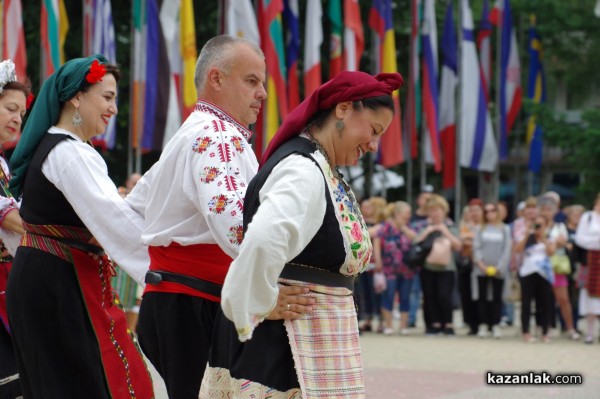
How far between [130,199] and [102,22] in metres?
13.9

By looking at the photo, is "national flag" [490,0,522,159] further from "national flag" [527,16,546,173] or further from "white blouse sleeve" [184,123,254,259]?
"white blouse sleeve" [184,123,254,259]

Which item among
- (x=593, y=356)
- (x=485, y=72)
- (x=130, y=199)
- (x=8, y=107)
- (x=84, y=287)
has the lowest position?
(x=593, y=356)

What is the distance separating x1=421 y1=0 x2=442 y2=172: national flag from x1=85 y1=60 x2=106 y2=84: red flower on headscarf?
57.4 ft

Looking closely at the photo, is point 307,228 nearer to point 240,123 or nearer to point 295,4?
point 240,123

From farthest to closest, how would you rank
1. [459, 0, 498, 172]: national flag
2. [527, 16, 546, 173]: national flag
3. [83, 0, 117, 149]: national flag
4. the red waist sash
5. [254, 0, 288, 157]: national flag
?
[527, 16, 546, 173]: national flag → [459, 0, 498, 172]: national flag → [254, 0, 288, 157]: national flag → [83, 0, 117, 149]: national flag → the red waist sash

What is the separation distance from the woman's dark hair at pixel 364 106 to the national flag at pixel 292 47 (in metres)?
16.4

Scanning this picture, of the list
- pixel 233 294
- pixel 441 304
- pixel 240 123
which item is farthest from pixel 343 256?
pixel 441 304

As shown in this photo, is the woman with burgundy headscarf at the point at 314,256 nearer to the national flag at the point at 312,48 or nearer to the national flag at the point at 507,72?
the national flag at the point at 312,48

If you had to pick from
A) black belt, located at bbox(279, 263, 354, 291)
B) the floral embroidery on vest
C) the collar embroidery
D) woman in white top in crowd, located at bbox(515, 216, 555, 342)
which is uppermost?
the collar embroidery

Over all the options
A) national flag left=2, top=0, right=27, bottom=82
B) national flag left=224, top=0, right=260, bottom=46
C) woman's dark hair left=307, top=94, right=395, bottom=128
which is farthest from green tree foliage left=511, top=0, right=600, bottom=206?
woman's dark hair left=307, top=94, right=395, bottom=128

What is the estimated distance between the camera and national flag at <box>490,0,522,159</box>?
Result: 2359 cm

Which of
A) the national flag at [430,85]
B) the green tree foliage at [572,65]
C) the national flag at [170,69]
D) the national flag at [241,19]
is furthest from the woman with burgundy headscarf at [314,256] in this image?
the green tree foliage at [572,65]

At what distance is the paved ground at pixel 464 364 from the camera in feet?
30.2

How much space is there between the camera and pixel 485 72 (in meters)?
23.4
